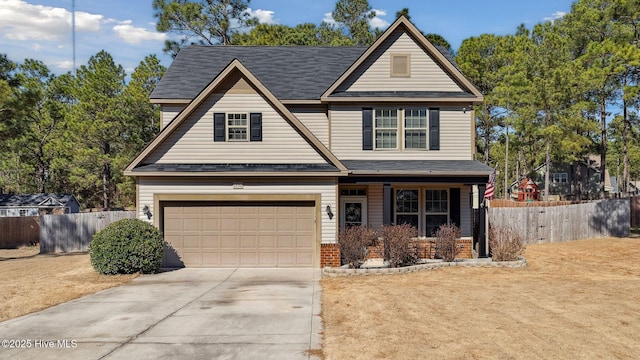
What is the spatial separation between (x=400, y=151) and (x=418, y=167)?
133 centimetres

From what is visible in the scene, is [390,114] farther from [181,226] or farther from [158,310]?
[158,310]

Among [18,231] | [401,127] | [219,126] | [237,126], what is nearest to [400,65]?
[401,127]

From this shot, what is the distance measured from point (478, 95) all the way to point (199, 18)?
108ft

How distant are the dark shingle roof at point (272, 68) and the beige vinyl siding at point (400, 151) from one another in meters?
1.88

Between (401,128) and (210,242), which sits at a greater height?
(401,128)

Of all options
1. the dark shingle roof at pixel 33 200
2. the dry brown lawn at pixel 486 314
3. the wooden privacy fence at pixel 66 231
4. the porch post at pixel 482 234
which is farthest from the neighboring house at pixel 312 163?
the dark shingle roof at pixel 33 200

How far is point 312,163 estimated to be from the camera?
17.0m

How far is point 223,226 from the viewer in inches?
671

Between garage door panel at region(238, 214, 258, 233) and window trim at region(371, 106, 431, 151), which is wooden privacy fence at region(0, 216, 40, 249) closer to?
garage door panel at region(238, 214, 258, 233)

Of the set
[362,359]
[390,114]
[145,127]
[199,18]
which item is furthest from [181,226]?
[199,18]

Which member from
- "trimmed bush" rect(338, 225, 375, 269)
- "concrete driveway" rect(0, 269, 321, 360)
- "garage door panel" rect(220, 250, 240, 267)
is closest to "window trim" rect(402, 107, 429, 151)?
"trimmed bush" rect(338, 225, 375, 269)

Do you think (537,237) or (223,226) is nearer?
(223,226)

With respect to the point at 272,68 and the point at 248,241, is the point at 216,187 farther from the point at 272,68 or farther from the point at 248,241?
the point at 272,68

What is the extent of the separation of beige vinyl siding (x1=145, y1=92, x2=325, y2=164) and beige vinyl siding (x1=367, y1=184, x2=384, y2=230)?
2.87m
